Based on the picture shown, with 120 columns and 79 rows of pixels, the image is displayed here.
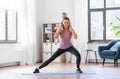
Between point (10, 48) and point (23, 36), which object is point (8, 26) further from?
point (10, 48)

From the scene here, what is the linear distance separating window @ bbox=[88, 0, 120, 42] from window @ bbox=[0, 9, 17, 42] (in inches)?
110

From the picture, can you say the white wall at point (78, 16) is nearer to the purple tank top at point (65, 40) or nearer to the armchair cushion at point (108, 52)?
the armchair cushion at point (108, 52)

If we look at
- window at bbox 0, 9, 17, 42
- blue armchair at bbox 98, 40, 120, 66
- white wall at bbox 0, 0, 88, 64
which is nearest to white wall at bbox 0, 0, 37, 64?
white wall at bbox 0, 0, 88, 64

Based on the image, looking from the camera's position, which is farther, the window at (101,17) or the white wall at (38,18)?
the window at (101,17)

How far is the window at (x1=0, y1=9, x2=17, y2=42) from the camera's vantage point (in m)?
8.48

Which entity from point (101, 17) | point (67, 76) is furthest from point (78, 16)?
point (67, 76)

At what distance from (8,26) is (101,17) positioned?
3.44 metres

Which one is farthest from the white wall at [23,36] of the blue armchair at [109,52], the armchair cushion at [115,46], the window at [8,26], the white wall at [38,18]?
the armchair cushion at [115,46]

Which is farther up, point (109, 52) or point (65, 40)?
point (65, 40)

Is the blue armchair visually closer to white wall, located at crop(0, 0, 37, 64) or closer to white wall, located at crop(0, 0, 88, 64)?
white wall, located at crop(0, 0, 88, 64)

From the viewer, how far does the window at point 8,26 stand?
8.48 m

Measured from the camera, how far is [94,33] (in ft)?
32.9

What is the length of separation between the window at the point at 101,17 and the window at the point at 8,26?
2788 mm

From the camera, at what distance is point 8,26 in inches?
345
